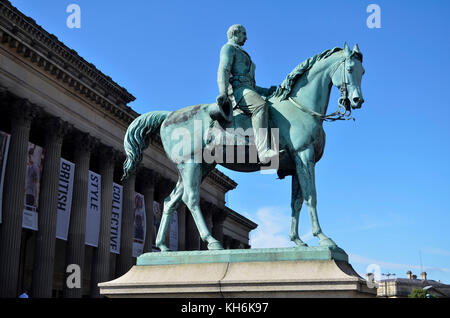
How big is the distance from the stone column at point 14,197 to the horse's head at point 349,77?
2296cm

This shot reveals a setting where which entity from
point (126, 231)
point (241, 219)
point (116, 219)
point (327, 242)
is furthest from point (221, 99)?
point (241, 219)

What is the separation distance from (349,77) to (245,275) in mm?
3253

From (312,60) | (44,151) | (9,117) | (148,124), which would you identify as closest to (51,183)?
(44,151)

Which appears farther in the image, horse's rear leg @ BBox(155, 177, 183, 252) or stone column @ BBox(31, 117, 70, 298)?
stone column @ BBox(31, 117, 70, 298)

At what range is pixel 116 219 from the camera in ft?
121

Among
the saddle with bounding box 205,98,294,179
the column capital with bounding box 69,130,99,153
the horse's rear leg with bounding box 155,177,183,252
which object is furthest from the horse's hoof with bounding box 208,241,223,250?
the column capital with bounding box 69,130,99,153

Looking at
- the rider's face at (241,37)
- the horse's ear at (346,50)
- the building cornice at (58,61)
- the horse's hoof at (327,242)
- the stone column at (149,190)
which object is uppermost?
the building cornice at (58,61)

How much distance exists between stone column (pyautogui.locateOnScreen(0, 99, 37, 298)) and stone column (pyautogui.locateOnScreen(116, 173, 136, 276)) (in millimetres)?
9836

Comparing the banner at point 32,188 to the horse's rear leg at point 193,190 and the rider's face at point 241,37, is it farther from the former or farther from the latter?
the rider's face at point 241,37

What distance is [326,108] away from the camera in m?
8.30

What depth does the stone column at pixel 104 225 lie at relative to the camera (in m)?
34.4

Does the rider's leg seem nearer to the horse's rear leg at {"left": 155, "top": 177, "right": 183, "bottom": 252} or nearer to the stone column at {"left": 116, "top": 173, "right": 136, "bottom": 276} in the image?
the horse's rear leg at {"left": 155, "top": 177, "right": 183, "bottom": 252}

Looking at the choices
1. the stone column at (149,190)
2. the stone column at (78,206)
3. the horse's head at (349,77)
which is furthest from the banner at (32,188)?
the horse's head at (349,77)

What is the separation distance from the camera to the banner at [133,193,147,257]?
39.0 m
